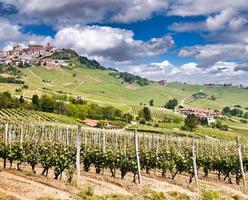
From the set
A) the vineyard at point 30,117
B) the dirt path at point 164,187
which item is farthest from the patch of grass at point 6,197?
the vineyard at point 30,117

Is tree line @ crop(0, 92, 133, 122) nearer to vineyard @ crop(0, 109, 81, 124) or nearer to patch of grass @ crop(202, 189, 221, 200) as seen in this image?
vineyard @ crop(0, 109, 81, 124)

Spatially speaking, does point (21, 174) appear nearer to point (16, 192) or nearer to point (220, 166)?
point (16, 192)

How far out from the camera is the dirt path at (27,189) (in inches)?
727

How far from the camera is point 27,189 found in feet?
64.1

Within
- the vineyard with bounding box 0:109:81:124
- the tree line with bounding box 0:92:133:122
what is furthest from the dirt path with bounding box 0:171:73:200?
the tree line with bounding box 0:92:133:122

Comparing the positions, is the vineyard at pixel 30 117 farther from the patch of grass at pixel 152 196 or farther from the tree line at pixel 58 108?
the patch of grass at pixel 152 196

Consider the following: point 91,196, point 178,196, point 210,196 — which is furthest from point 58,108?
point 91,196

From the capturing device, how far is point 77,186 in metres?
22.0

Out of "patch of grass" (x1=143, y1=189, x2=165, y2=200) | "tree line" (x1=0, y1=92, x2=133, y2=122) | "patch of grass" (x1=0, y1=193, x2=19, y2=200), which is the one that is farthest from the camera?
"tree line" (x1=0, y1=92, x2=133, y2=122)

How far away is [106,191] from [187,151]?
1456cm

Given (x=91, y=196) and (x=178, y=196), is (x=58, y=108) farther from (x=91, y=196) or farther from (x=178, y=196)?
(x=91, y=196)

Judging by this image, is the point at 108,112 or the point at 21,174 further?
the point at 108,112

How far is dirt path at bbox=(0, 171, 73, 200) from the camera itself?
60.5 feet

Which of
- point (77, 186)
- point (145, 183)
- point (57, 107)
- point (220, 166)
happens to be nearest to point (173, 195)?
point (145, 183)
